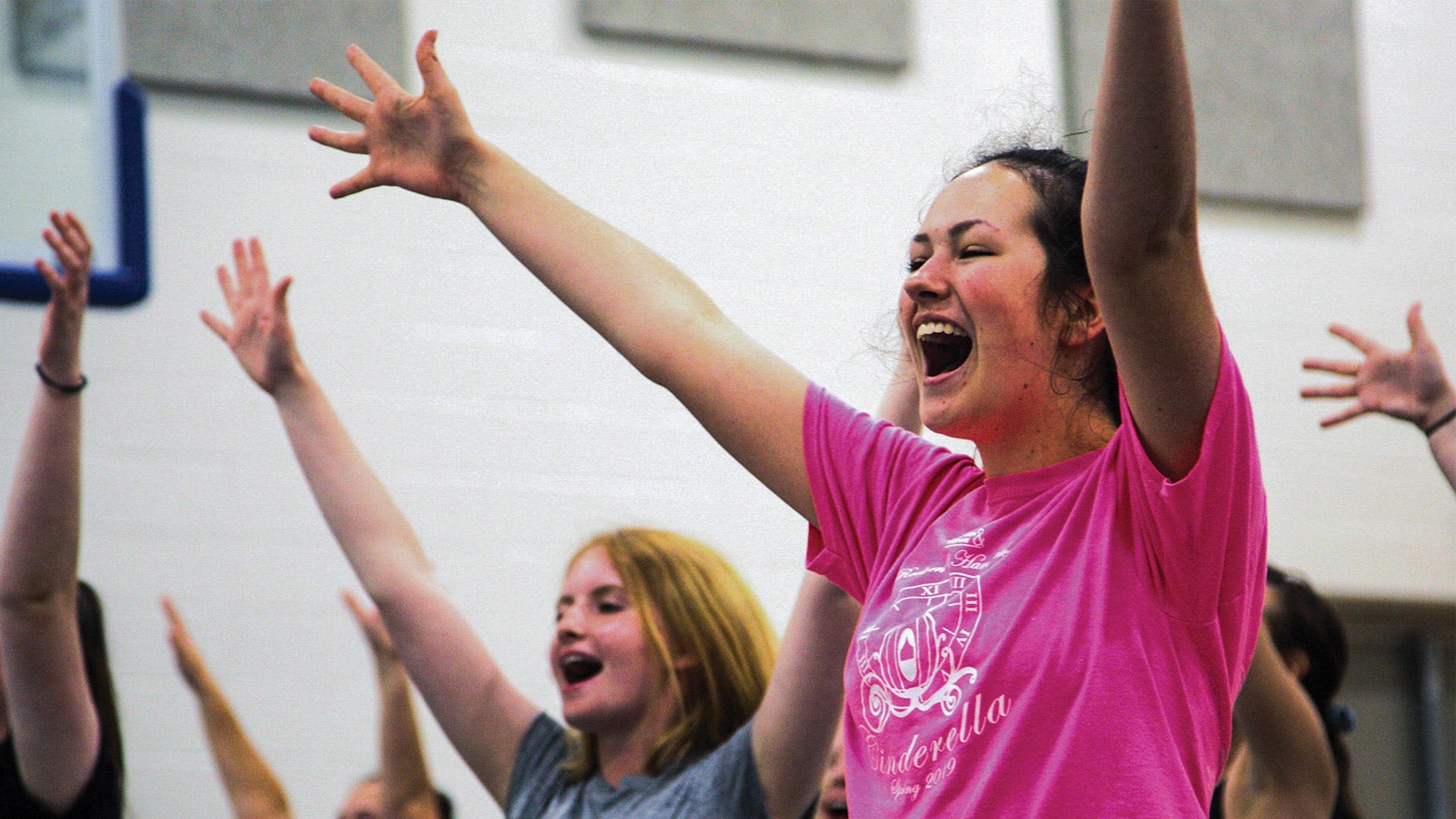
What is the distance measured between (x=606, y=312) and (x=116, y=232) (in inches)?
67.3

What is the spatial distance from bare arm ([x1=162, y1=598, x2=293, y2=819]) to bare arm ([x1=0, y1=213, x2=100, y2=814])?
801 millimetres

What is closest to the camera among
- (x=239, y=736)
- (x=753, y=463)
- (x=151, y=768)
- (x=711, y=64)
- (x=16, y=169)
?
(x=753, y=463)

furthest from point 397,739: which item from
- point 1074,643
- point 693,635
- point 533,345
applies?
point 1074,643

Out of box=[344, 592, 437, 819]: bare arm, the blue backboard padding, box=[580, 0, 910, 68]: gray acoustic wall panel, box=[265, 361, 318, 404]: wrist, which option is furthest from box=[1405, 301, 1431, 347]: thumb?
box=[580, 0, 910, 68]: gray acoustic wall panel

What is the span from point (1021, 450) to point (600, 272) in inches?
13.2

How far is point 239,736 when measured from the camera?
9.03 feet

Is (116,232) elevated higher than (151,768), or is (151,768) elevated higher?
(116,232)

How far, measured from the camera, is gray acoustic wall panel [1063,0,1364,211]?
3.98 metres

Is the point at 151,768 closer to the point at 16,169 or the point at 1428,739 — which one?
the point at 16,169

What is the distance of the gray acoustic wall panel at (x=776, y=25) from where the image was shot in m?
3.63

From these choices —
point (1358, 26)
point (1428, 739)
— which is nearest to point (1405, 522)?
point (1428, 739)

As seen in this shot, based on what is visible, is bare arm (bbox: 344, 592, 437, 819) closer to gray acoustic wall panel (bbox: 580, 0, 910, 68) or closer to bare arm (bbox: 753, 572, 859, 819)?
bare arm (bbox: 753, 572, 859, 819)

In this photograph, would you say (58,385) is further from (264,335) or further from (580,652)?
(580,652)

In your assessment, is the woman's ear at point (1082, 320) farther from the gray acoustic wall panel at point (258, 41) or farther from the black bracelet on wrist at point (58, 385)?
the gray acoustic wall panel at point (258, 41)
